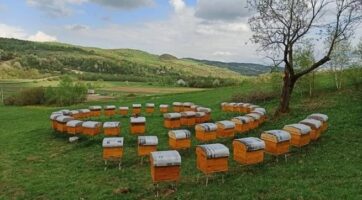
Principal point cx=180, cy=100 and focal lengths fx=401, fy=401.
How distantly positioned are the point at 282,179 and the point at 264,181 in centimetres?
77

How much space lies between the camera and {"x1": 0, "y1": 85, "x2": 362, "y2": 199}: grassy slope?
49.6 feet

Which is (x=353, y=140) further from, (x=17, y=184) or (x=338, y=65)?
(x=338, y=65)

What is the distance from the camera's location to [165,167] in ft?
53.0

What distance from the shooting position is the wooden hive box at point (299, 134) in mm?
20562

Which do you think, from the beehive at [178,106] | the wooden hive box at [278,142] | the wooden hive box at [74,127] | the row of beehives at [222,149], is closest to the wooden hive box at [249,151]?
the row of beehives at [222,149]

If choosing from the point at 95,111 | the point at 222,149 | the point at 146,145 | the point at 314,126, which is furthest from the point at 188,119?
the point at 222,149

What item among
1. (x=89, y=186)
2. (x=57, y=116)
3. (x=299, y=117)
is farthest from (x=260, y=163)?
(x=57, y=116)

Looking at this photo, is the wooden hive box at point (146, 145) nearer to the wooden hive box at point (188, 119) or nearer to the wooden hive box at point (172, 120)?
the wooden hive box at point (172, 120)

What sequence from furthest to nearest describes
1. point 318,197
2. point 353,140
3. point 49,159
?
point 49,159 → point 353,140 → point 318,197

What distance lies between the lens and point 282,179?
16234 millimetres

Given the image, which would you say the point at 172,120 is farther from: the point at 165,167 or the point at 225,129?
the point at 165,167

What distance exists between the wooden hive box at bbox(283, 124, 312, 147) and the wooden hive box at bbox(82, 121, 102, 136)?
15.1 meters

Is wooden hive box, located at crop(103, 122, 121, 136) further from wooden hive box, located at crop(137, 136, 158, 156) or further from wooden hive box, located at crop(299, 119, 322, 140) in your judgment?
wooden hive box, located at crop(299, 119, 322, 140)

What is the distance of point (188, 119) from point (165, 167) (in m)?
15.9
